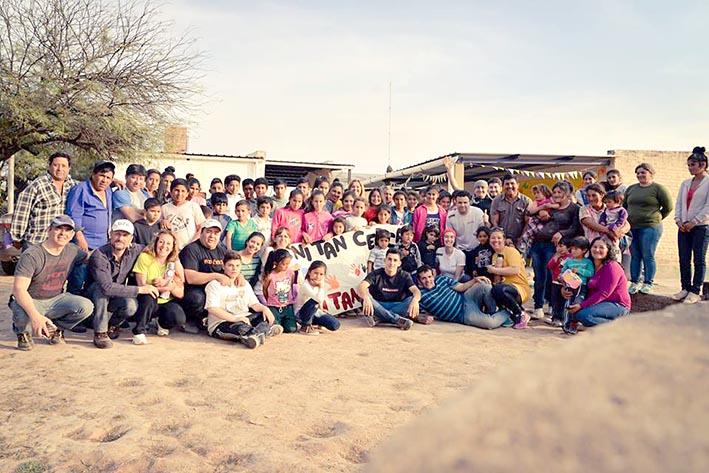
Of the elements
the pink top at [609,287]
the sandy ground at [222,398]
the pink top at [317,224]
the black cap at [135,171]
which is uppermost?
the black cap at [135,171]

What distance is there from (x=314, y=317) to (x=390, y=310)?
103cm

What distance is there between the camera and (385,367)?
4.76 m

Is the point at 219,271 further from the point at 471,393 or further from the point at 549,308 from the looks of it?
the point at 471,393

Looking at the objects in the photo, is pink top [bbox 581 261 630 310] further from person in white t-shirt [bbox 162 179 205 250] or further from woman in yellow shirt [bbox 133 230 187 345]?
person in white t-shirt [bbox 162 179 205 250]

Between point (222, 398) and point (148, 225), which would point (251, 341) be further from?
point (148, 225)

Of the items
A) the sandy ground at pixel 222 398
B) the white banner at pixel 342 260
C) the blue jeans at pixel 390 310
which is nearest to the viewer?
the sandy ground at pixel 222 398

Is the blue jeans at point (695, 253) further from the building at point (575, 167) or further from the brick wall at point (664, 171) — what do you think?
the brick wall at point (664, 171)

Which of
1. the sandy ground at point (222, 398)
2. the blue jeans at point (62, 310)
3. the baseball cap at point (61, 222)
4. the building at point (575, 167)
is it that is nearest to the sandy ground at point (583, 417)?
the sandy ground at point (222, 398)

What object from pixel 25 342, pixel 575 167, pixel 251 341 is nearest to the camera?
pixel 25 342

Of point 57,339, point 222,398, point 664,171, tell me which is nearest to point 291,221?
point 57,339

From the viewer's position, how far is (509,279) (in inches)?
281

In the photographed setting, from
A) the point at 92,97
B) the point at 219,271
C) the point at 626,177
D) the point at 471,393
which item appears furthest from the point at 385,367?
the point at 626,177

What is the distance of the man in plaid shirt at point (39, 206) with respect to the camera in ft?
18.3

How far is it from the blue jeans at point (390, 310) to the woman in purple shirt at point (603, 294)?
1.94m
